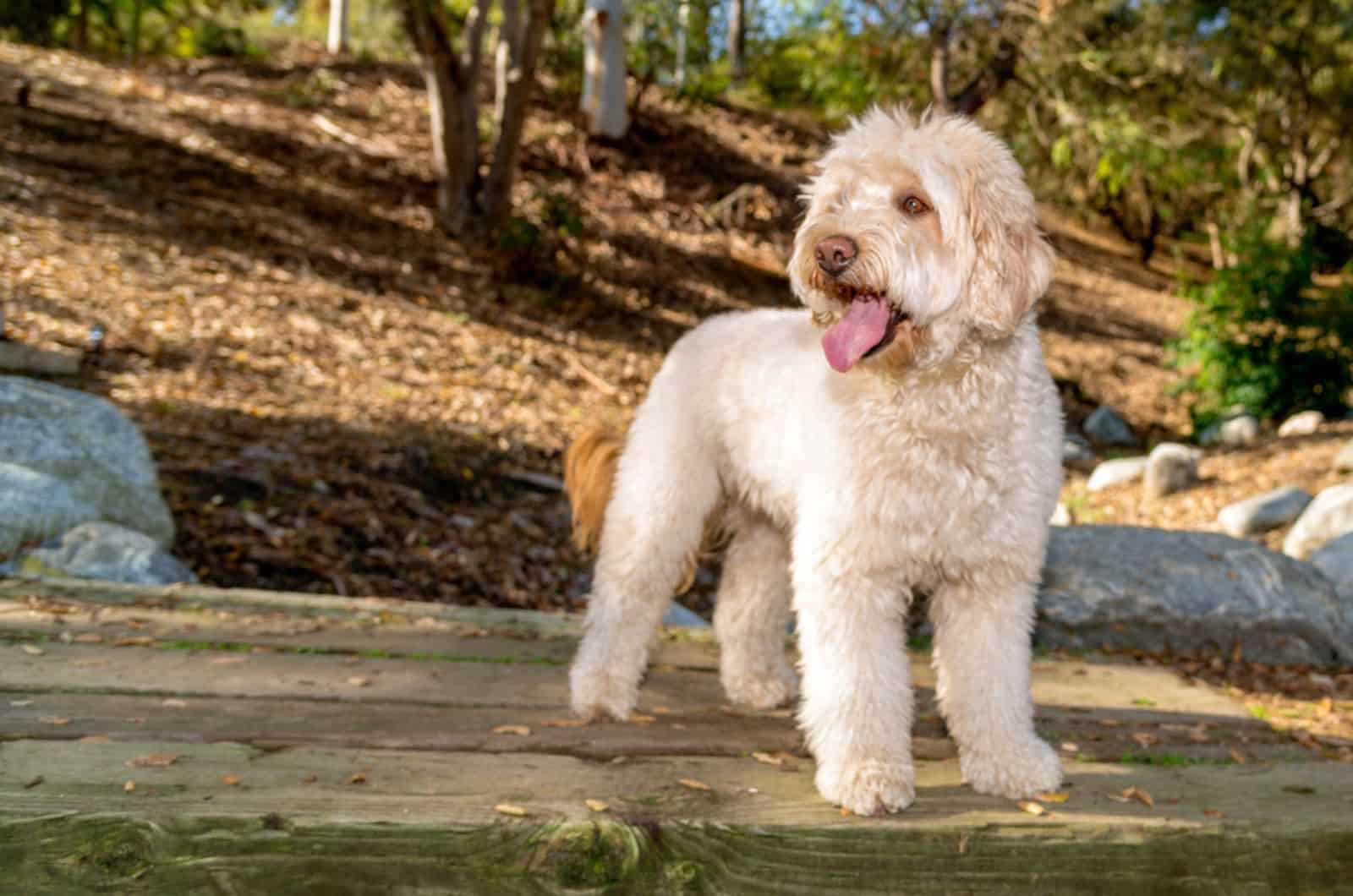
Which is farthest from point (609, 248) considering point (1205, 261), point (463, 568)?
point (1205, 261)

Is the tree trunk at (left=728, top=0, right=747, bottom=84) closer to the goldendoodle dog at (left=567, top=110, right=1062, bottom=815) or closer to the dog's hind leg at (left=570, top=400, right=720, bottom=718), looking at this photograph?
the dog's hind leg at (left=570, top=400, right=720, bottom=718)

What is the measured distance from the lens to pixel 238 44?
59.0 feet

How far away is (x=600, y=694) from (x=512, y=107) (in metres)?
8.89

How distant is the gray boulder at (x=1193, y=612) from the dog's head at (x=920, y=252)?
8.98 ft

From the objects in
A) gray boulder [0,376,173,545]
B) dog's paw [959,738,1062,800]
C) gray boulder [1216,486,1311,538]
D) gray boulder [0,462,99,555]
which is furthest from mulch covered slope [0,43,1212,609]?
gray boulder [1216,486,1311,538]

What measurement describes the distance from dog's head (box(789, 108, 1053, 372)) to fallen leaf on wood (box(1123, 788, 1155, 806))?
51.1 inches

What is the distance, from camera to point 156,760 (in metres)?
2.96

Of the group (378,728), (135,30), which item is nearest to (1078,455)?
(378,728)

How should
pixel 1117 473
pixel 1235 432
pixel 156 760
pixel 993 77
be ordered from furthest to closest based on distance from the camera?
pixel 993 77, pixel 1235 432, pixel 1117 473, pixel 156 760

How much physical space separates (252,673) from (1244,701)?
3.53 meters

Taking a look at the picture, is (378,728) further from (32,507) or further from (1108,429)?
(1108,429)

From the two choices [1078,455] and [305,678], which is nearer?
[305,678]

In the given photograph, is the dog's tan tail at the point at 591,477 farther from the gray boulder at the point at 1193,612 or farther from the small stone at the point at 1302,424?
the small stone at the point at 1302,424

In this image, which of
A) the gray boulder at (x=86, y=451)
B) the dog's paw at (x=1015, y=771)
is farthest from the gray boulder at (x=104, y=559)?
the dog's paw at (x=1015, y=771)
